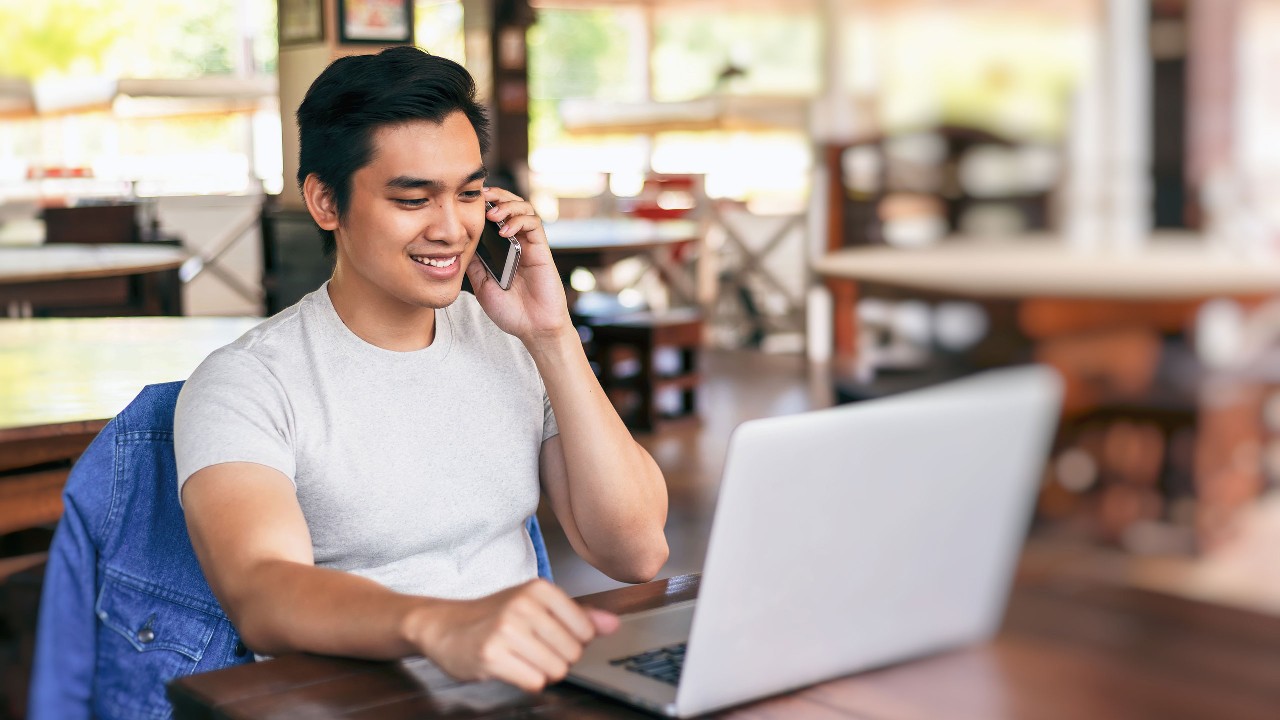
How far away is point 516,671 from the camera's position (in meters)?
0.77

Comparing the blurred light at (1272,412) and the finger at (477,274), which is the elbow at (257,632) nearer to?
the finger at (477,274)

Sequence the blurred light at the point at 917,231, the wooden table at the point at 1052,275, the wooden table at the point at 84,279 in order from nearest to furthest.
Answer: the wooden table at the point at 84,279
the wooden table at the point at 1052,275
the blurred light at the point at 917,231

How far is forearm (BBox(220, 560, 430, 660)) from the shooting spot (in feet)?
2.82

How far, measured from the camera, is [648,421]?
4.98 m

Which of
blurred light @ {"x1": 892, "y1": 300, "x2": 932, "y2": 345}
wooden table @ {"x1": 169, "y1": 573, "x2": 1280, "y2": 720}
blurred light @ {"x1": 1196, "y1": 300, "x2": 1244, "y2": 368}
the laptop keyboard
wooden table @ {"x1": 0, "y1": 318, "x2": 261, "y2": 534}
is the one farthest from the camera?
blurred light @ {"x1": 892, "y1": 300, "x2": 932, "y2": 345}

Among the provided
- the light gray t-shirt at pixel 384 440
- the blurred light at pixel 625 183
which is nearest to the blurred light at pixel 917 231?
the blurred light at pixel 625 183

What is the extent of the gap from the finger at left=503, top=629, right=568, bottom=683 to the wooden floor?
2.13 metres

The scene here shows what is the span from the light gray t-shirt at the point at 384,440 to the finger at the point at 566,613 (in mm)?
377

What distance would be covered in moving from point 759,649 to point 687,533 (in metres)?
2.66

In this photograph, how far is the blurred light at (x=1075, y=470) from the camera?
779 centimetres

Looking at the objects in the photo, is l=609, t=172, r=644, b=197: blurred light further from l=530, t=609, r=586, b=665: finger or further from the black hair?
l=530, t=609, r=586, b=665: finger

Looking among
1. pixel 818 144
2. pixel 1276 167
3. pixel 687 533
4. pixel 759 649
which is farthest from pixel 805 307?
pixel 759 649

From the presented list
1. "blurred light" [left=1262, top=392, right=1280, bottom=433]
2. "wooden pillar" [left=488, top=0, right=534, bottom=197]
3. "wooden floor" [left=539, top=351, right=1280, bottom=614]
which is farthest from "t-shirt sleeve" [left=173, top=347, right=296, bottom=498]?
"wooden pillar" [left=488, top=0, right=534, bottom=197]

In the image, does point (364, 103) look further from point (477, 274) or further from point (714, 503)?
point (714, 503)
